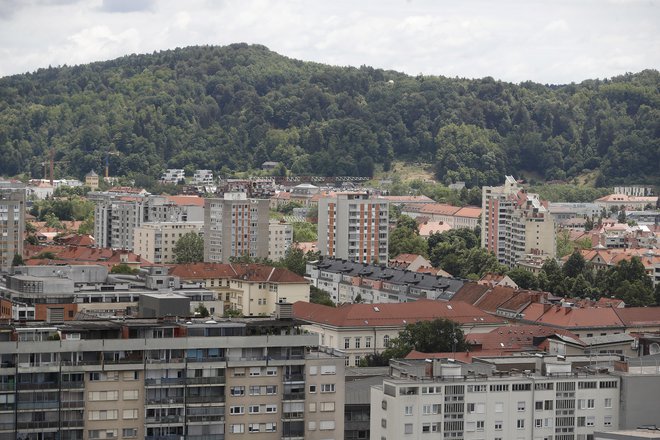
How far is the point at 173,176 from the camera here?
543 ft

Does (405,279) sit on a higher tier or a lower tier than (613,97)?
lower

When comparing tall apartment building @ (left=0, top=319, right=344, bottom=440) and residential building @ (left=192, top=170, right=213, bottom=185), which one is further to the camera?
residential building @ (left=192, top=170, right=213, bottom=185)

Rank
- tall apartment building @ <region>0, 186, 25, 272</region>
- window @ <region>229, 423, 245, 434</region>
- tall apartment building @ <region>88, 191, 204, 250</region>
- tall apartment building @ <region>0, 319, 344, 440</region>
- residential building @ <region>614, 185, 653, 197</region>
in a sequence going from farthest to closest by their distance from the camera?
residential building @ <region>614, 185, 653, 197</region>, tall apartment building @ <region>88, 191, 204, 250</region>, tall apartment building @ <region>0, 186, 25, 272</region>, window @ <region>229, 423, 245, 434</region>, tall apartment building @ <region>0, 319, 344, 440</region>

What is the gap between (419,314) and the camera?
203 feet

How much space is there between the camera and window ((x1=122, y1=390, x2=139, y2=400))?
114 feet

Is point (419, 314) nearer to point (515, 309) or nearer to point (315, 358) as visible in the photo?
point (515, 309)

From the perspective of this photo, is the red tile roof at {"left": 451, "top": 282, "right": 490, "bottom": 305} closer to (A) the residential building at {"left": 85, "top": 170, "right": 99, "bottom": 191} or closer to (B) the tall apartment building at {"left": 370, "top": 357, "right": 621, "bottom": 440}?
(B) the tall apartment building at {"left": 370, "top": 357, "right": 621, "bottom": 440}

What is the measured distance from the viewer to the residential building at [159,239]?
10111cm

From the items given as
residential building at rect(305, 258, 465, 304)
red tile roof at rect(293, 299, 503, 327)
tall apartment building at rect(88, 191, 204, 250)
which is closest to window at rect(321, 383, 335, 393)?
red tile roof at rect(293, 299, 503, 327)

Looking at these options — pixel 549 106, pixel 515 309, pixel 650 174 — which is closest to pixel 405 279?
pixel 515 309

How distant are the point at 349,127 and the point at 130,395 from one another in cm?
13626

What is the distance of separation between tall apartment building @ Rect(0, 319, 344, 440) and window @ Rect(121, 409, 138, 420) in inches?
0.8

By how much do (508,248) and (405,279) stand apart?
28.7m

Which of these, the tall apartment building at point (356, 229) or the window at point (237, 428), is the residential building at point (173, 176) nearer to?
the tall apartment building at point (356, 229)
